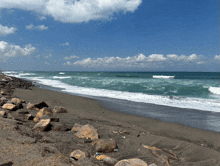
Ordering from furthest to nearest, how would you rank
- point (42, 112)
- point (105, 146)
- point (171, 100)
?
1. point (171, 100)
2. point (42, 112)
3. point (105, 146)

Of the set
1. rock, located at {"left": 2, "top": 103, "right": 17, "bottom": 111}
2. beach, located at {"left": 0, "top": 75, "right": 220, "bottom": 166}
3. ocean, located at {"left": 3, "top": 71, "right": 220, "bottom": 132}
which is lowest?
ocean, located at {"left": 3, "top": 71, "right": 220, "bottom": 132}

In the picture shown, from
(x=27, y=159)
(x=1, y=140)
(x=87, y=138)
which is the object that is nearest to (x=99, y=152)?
(x=87, y=138)

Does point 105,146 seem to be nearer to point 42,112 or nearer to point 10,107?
point 42,112

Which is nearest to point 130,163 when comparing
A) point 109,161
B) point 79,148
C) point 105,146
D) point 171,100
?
point 109,161

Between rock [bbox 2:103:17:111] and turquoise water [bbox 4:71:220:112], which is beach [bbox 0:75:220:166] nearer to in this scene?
rock [bbox 2:103:17:111]

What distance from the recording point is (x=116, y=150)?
121 inches

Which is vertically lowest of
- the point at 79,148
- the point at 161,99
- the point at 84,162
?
the point at 161,99

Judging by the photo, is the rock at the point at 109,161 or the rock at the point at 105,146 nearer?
the rock at the point at 109,161

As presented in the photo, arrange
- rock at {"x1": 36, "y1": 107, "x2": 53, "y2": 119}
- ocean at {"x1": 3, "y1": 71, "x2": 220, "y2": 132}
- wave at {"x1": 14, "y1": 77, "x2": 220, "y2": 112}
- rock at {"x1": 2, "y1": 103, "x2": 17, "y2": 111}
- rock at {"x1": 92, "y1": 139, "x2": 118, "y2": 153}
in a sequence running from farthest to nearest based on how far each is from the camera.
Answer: wave at {"x1": 14, "y1": 77, "x2": 220, "y2": 112}
ocean at {"x1": 3, "y1": 71, "x2": 220, "y2": 132}
rock at {"x1": 2, "y1": 103, "x2": 17, "y2": 111}
rock at {"x1": 36, "y1": 107, "x2": 53, "y2": 119}
rock at {"x1": 92, "y1": 139, "x2": 118, "y2": 153}

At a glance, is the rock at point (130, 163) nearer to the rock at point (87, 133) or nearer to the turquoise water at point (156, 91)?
the rock at point (87, 133)

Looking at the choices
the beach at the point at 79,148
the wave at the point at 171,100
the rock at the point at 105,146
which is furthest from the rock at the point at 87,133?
the wave at the point at 171,100

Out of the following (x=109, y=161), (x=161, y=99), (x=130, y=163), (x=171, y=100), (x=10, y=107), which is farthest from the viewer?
(x=161, y=99)

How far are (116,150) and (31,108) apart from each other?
4.14 metres

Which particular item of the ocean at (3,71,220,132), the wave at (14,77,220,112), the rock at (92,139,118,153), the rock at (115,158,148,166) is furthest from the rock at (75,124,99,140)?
the wave at (14,77,220,112)
